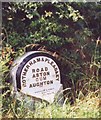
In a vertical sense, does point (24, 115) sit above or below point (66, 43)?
below

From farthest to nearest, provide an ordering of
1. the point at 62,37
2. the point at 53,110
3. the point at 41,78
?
the point at 62,37 < the point at 41,78 < the point at 53,110

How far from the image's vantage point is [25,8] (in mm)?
4359

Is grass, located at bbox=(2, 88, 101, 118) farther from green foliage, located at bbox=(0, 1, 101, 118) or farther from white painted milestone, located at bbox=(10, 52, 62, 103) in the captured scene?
white painted milestone, located at bbox=(10, 52, 62, 103)

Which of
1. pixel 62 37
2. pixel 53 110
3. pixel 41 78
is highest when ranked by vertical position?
pixel 62 37

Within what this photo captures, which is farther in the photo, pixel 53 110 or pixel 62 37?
pixel 62 37

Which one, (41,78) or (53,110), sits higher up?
(41,78)

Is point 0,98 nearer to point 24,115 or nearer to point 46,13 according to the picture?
point 24,115

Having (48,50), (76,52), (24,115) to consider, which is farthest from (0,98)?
(76,52)

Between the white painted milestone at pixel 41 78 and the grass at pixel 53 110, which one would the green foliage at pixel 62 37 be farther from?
the white painted milestone at pixel 41 78

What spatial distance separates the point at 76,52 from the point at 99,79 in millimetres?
441

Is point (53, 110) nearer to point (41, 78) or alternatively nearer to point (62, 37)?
point (41, 78)

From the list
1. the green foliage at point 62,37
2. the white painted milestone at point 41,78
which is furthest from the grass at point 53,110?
the white painted milestone at point 41,78

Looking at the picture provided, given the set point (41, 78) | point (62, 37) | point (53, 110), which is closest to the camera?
point (53, 110)

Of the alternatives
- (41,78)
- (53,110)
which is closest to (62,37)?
(41,78)
